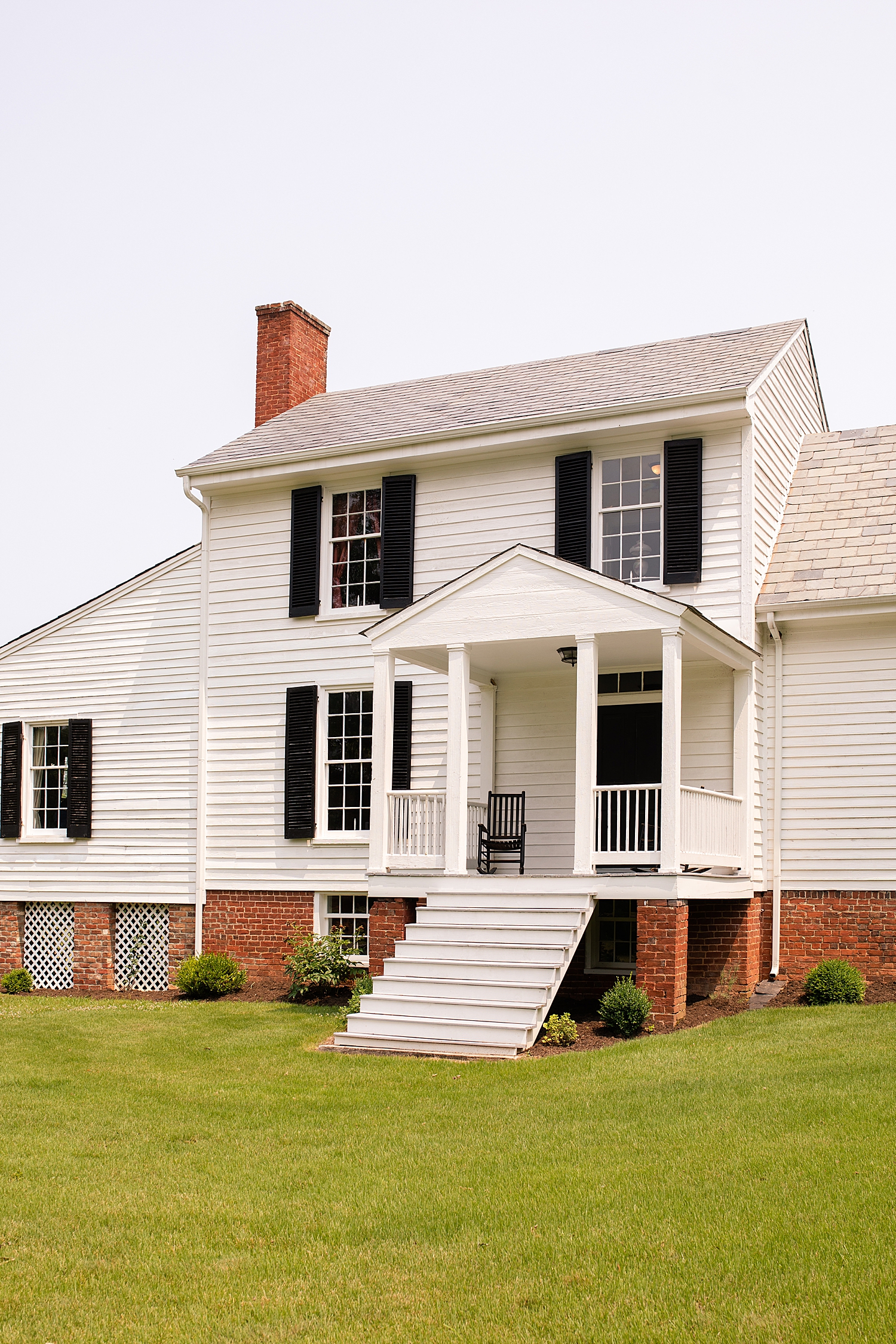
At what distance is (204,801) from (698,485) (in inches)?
312

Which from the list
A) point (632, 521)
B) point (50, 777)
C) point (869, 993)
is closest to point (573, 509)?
point (632, 521)

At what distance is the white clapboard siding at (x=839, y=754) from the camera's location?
1505 centimetres

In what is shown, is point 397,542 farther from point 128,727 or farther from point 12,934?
point 12,934

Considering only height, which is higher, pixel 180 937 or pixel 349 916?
pixel 349 916

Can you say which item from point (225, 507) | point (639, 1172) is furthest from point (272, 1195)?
point (225, 507)

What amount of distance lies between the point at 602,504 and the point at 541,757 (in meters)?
3.17

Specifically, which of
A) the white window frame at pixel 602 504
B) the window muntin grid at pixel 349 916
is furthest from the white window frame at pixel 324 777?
the white window frame at pixel 602 504

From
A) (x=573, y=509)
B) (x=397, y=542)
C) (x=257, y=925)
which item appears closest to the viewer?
(x=573, y=509)

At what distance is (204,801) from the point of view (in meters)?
18.4

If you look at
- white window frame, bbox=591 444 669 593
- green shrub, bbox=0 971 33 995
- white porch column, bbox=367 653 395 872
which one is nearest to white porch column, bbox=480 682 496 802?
white porch column, bbox=367 653 395 872

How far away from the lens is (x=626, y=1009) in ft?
41.0

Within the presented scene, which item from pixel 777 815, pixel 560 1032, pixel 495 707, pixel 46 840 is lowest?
pixel 560 1032

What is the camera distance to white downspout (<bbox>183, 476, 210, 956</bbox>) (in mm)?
18219

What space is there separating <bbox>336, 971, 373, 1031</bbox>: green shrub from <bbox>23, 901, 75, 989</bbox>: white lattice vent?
5.77m
